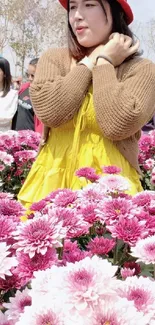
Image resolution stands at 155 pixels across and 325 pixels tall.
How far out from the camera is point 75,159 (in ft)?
6.58

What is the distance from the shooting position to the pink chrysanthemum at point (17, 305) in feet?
2.65

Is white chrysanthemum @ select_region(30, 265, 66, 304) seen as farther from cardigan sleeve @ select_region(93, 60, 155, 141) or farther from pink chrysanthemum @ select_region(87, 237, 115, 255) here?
cardigan sleeve @ select_region(93, 60, 155, 141)

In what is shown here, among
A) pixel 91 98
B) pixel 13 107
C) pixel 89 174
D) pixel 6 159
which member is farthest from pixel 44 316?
pixel 13 107

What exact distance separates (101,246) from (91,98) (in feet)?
3.47

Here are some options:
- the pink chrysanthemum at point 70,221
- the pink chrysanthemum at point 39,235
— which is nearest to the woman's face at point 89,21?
the pink chrysanthemum at point 70,221

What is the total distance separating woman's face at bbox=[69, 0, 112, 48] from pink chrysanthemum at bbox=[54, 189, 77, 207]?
0.90 meters

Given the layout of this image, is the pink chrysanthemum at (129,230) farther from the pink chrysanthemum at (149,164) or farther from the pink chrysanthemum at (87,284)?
the pink chrysanthemum at (149,164)

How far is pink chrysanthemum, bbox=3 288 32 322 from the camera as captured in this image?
81cm

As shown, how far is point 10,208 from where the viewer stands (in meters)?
1.21

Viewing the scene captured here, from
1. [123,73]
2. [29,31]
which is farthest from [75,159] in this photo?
[29,31]

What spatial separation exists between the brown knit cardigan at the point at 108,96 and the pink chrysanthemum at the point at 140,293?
1124 millimetres

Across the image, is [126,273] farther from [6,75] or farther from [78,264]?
[6,75]

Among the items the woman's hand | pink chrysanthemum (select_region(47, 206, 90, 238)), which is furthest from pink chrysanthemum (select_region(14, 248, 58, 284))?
the woman's hand

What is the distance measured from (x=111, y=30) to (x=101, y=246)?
4.15 ft
